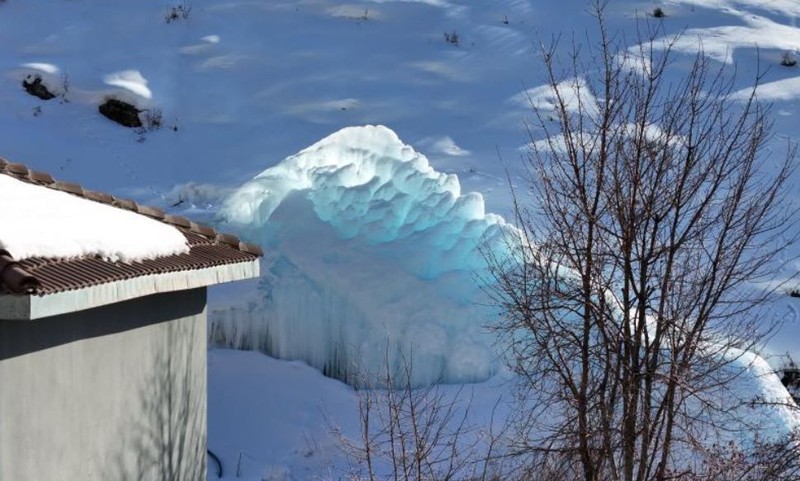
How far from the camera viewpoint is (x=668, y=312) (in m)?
8.23

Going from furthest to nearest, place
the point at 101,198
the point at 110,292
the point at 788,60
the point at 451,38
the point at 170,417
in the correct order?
the point at 451,38
the point at 788,60
the point at 101,198
the point at 170,417
the point at 110,292

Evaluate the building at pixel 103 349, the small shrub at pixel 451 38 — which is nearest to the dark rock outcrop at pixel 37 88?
the small shrub at pixel 451 38

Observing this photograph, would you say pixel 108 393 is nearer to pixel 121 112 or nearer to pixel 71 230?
pixel 71 230

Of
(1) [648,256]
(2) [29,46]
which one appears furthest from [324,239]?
(2) [29,46]

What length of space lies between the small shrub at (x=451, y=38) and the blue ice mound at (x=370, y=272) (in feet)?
26.6

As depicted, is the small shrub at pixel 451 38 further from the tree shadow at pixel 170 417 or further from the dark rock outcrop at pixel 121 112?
the tree shadow at pixel 170 417

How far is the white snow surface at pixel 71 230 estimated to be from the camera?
15.0 ft

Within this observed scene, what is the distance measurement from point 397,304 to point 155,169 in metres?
6.32

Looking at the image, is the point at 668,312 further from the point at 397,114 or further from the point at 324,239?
the point at 397,114

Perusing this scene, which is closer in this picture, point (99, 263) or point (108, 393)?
point (99, 263)

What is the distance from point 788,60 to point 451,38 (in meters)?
6.48

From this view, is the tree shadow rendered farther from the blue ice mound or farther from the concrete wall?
the blue ice mound

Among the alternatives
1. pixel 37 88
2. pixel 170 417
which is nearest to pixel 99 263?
pixel 170 417

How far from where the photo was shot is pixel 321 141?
14.6 meters
